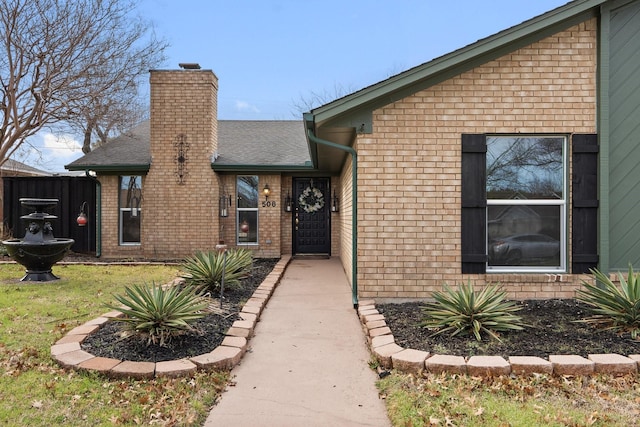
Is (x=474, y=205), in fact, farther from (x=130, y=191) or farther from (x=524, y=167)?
Answer: (x=130, y=191)

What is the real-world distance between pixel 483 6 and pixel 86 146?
719 inches

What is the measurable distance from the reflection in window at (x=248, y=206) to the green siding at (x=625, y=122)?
818 centimetres

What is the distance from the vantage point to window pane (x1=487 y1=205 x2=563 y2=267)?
20.2 ft

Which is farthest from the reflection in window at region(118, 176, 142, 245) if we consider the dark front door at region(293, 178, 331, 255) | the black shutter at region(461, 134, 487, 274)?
the black shutter at region(461, 134, 487, 274)

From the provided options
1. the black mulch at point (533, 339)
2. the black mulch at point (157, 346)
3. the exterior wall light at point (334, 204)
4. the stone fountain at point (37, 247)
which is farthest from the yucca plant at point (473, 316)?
the exterior wall light at point (334, 204)

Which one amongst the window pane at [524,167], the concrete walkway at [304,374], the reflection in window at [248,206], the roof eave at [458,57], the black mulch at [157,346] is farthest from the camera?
the reflection in window at [248,206]

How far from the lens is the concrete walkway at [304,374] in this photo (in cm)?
323

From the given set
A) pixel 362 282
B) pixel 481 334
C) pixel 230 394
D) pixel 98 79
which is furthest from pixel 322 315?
pixel 98 79

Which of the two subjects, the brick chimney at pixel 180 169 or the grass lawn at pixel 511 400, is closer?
the grass lawn at pixel 511 400

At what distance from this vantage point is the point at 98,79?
46.8 feet

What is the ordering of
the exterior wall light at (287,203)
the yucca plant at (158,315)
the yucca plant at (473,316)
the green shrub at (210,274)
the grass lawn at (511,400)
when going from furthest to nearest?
the exterior wall light at (287,203) → the green shrub at (210,274) → the yucca plant at (473,316) → the yucca plant at (158,315) → the grass lawn at (511,400)

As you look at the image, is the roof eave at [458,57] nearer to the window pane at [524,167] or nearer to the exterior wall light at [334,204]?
the window pane at [524,167]

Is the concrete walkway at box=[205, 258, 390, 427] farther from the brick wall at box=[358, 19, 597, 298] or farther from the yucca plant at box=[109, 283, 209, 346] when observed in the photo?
the brick wall at box=[358, 19, 597, 298]

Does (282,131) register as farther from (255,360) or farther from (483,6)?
(255,360)
